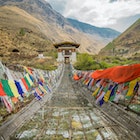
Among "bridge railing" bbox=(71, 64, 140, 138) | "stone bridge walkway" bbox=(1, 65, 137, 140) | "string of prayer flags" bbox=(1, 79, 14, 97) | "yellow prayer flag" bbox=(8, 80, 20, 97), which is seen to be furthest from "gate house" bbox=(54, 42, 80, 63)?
"string of prayer flags" bbox=(1, 79, 14, 97)

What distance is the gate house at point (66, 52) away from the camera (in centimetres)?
6211

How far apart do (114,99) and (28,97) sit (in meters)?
5.10

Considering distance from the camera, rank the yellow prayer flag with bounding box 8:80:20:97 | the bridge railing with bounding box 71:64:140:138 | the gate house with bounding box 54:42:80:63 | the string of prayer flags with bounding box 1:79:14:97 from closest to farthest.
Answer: the string of prayer flags with bounding box 1:79:14:97
the bridge railing with bounding box 71:64:140:138
the yellow prayer flag with bounding box 8:80:20:97
the gate house with bounding box 54:42:80:63

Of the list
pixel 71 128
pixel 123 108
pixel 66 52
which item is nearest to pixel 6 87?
pixel 71 128

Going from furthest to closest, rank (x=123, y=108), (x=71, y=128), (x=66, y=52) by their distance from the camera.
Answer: (x=66, y=52) → (x=123, y=108) → (x=71, y=128)

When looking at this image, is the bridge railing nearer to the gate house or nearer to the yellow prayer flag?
the yellow prayer flag

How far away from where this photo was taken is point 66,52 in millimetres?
63000

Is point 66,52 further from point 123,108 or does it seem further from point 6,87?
point 6,87

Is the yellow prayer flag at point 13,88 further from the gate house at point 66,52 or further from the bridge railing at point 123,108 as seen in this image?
the gate house at point 66,52

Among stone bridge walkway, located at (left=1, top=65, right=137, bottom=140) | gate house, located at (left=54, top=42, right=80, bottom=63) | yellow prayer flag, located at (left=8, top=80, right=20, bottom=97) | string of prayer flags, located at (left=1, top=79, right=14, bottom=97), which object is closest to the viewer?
stone bridge walkway, located at (left=1, top=65, right=137, bottom=140)

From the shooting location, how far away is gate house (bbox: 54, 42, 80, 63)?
204 ft

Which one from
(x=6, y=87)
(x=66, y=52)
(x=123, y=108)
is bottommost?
(x=123, y=108)

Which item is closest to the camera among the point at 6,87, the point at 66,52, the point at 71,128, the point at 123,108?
the point at 6,87

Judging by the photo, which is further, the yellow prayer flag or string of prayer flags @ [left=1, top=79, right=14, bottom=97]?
the yellow prayer flag
